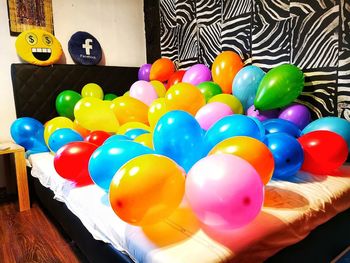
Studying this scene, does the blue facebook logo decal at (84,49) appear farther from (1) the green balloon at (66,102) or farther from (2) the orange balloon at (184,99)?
(2) the orange balloon at (184,99)

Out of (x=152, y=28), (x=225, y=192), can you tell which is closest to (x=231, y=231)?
(x=225, y=192)

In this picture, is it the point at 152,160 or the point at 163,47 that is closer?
the point at 152,160

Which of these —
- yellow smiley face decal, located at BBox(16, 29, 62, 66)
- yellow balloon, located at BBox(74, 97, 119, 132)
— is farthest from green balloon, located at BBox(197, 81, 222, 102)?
yellow smiley face decal, located at BBox(16, 29, 62, 66)

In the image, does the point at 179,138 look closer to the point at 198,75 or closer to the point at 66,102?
the point at 198,75

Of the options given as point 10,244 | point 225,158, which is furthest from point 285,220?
point 10,244

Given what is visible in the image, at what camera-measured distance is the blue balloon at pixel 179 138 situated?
122 cm

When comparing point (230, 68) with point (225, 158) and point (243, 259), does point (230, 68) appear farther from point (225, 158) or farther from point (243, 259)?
point (243, 259)

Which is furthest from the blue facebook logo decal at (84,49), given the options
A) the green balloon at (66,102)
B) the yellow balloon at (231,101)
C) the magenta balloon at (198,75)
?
the yellow balloon at (231,101)

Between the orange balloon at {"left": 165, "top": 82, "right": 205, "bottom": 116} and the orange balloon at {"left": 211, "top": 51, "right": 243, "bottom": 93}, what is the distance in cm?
39

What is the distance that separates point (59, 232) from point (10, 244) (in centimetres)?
30

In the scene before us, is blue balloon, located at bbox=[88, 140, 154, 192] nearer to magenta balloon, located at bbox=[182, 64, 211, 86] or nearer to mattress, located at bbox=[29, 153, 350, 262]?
mattress, located at bbox=[29, 153, 350, 262]

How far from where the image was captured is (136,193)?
0.84 m

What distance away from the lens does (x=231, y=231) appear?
3.00ft

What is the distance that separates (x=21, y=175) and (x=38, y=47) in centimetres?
126
